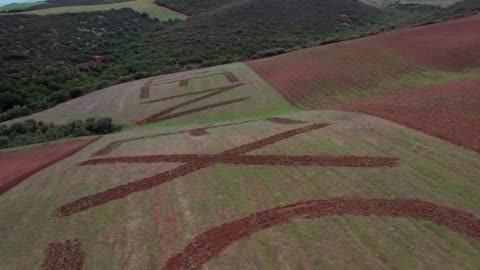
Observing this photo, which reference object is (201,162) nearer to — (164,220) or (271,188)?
(271,188)

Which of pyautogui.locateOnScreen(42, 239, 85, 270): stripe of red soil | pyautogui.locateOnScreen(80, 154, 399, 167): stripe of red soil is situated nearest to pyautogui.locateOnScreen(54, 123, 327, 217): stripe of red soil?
pyautogui.locateOnScreen(80, 154, 399, 167): stripe of red soil

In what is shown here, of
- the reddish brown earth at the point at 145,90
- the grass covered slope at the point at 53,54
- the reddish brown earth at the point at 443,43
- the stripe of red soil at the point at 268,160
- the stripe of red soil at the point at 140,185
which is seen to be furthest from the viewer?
the grass covered slope at the point at 53,54

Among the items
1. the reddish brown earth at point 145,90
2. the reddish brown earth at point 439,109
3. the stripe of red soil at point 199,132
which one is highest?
the reddish brown earth at point 439,109

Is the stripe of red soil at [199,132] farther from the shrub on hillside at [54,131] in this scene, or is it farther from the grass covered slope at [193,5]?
the grass covered slope at [193,5]

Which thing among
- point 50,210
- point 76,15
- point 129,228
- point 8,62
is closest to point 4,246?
point 50,210

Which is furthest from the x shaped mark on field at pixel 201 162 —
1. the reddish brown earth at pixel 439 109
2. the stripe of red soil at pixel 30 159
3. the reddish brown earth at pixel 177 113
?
the reddish brown earth at pixel 177 113

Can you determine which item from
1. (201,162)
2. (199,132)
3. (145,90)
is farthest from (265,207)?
(145,90)

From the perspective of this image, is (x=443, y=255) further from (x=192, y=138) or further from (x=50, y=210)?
(x=192, y=138)
